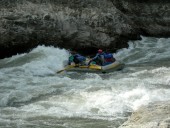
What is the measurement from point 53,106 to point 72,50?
29.5 feet

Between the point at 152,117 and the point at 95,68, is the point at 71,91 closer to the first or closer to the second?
the point at 95,68

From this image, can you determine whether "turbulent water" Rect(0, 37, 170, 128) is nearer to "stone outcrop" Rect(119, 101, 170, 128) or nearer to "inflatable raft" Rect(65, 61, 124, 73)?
"inflatable raft" Rect(65, 61, 124, 73)

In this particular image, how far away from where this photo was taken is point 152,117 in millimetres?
6117

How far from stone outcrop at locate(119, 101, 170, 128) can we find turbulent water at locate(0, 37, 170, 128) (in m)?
2.37

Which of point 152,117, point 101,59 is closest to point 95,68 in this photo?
point 101,59

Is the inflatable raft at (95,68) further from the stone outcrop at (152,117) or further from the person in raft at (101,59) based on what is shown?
the stone outcrop at (152,117)

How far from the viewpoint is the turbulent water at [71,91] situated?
9.62m

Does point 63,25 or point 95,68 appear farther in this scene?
point 63,25

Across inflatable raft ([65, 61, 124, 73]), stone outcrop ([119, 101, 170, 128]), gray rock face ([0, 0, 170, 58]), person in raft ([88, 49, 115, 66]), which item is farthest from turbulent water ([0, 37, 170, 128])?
stone outcrop ([119, 101, 170, 128])

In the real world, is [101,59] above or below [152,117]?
above

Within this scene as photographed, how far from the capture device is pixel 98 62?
1642 cm

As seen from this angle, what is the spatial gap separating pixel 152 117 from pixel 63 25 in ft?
45.0

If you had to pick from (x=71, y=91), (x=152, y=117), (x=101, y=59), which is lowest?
(x=71, y=91)

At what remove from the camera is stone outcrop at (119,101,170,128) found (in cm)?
570
